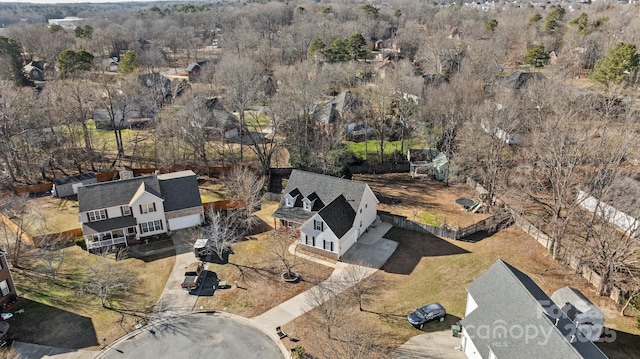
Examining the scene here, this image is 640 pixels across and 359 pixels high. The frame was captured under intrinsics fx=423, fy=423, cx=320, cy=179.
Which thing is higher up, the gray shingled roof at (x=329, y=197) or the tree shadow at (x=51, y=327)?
the gray shingled roof at (x=329, y=197)

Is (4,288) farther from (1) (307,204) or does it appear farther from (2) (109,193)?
(1) (307,204)

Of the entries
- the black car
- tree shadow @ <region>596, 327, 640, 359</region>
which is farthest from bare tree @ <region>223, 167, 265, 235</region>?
tree shadow @ <region>596, 327, 640, 359</region>

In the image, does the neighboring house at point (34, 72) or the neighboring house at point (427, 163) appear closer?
the neighboring house at point (427, 163)

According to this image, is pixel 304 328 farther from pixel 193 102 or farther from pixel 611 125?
pixel 611 125

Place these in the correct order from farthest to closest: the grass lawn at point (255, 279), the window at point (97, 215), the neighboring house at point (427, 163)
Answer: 1. the neighboring house at point (427, 163)
2. the window at point (97, 215)
3. the grass lawn at point (255, 279)

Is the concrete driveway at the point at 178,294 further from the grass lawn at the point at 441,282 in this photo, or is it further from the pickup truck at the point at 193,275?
the grass lawn at the point at 441,282

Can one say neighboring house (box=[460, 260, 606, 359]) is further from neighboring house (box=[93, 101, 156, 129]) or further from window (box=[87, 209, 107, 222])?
neighboring house (box=[93, 101, 156, 129])

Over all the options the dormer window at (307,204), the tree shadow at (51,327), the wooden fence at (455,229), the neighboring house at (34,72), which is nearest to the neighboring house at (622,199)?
the wooden fence at (455,229)
